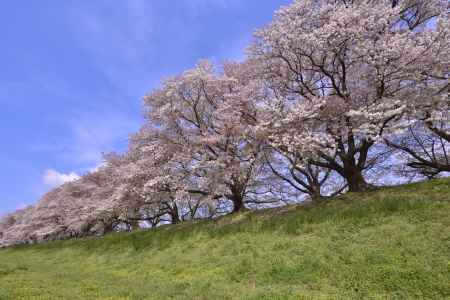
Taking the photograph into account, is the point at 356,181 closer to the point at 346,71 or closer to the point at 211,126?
the point at 346,71

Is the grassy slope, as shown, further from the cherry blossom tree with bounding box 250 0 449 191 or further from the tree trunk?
the cherry blossom tree with bounding box 250 0 449 191

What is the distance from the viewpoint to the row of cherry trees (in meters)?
12.2

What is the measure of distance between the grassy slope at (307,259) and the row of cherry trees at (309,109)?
268cm

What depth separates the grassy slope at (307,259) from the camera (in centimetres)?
712

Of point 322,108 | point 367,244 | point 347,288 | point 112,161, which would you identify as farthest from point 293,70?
point 112,161

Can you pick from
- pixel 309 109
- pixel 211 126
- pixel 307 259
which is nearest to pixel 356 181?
pixel 309 109

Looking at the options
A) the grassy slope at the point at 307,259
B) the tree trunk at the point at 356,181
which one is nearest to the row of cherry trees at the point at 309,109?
the tree trunk at the point at 356,181

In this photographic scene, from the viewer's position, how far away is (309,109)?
1334 cm

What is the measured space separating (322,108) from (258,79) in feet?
12.5

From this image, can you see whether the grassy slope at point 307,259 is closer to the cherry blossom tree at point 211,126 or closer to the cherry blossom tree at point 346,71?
the cherry blossom tree at point 346,71

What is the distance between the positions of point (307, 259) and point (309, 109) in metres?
6.84

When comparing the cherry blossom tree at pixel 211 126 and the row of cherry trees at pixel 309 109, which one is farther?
the cherry blossom tree at pixel 211 126

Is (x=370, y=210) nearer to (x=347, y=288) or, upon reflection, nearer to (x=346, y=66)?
(x=347, y=288)

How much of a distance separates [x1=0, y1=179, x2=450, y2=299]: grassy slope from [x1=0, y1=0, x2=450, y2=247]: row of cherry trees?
268 centimetres
